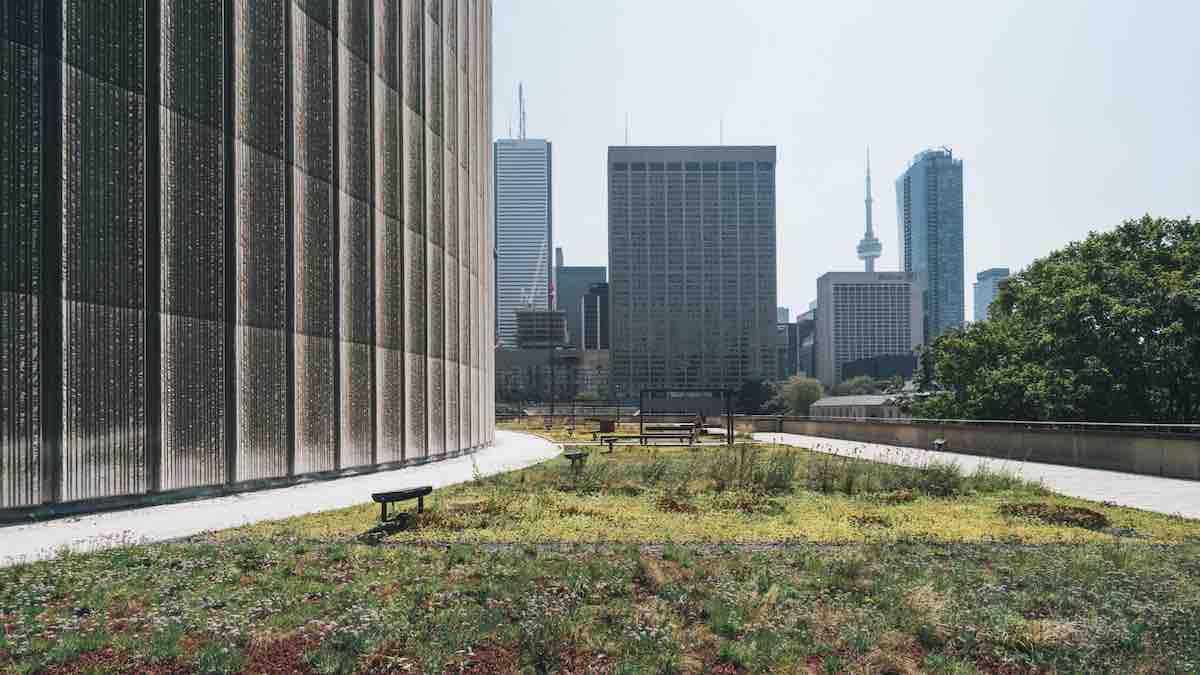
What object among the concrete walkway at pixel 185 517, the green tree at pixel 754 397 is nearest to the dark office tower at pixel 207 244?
the concrete walkway at pixel 185 517

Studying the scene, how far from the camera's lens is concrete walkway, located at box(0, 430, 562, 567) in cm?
1134

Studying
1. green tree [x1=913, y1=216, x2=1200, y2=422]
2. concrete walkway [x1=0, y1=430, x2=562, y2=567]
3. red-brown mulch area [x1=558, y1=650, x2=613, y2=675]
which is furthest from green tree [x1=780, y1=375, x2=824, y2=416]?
red-brown mulch area [x1=558, y1=650, x2=613, y2=675]

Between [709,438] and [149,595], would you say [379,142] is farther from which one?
[709,438]

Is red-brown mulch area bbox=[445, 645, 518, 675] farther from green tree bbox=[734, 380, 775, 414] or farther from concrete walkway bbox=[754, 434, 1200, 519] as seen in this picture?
green tree bbox=[734, 380, 775, 414]

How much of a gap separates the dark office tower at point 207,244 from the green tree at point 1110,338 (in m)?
26.9

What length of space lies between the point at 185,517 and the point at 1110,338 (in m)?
33.6

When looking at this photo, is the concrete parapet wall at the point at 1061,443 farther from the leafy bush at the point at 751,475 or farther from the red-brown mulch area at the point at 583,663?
the red-brown mulch area at the point at 583,663

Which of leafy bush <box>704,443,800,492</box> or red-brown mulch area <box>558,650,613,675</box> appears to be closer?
red-brown mulch area <box>558,650,613,675</box>

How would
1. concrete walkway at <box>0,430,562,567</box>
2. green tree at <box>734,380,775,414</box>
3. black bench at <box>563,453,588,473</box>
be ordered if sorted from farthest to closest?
green tree at <box>734,380,775,414</box> → black bench at <box>563,453,588,473</box> → concrete walkway at <box>0,430,562,567</box>

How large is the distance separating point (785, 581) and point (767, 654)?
2.16 metres

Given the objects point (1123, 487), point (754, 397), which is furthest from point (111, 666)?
point (754, 397)

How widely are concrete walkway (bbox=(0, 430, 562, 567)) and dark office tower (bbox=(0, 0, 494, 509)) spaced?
0.94 m

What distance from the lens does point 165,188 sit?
55.2ft

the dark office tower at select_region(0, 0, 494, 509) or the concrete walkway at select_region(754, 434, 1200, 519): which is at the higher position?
the dark office tower at select_region(0, 0, 494, 509)
